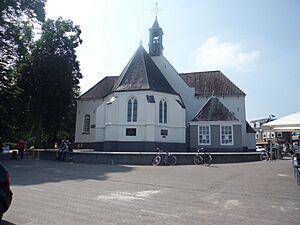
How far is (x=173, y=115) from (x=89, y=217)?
85.2ft

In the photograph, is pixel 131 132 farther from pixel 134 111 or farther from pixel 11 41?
pixel 11 41

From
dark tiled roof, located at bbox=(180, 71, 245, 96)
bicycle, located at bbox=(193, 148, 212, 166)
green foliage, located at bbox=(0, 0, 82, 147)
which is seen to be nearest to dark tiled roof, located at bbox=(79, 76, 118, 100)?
green foliage, located at bbox=(0, 0, 82, 147)

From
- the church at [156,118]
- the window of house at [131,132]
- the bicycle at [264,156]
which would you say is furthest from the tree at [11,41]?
the bicycle at [264,156]

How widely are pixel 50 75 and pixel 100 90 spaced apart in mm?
11568

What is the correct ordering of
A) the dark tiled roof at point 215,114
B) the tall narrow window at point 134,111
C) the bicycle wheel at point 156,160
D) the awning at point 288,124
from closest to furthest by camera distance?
the awning at point 288,124, the bicycle wheel at point 156,160, the tall narrow window at point 134,111, the dark tiled roof at point 215,114

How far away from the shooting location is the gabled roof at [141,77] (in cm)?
3062

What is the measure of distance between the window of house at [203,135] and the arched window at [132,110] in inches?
323

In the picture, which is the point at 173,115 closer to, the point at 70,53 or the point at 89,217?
the point at 70,53

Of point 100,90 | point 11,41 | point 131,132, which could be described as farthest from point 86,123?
point 11,41

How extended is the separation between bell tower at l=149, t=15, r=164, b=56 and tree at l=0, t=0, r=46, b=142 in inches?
615

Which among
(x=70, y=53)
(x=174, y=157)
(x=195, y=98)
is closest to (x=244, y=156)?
(x=174, y=157)

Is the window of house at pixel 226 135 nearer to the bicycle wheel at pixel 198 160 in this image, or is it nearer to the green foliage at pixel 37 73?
the bicycle wheel at pixel 198 160

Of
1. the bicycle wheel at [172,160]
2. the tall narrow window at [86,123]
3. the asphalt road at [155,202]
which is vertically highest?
the tall narrow window at [86,123]

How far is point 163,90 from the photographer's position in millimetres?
31328
